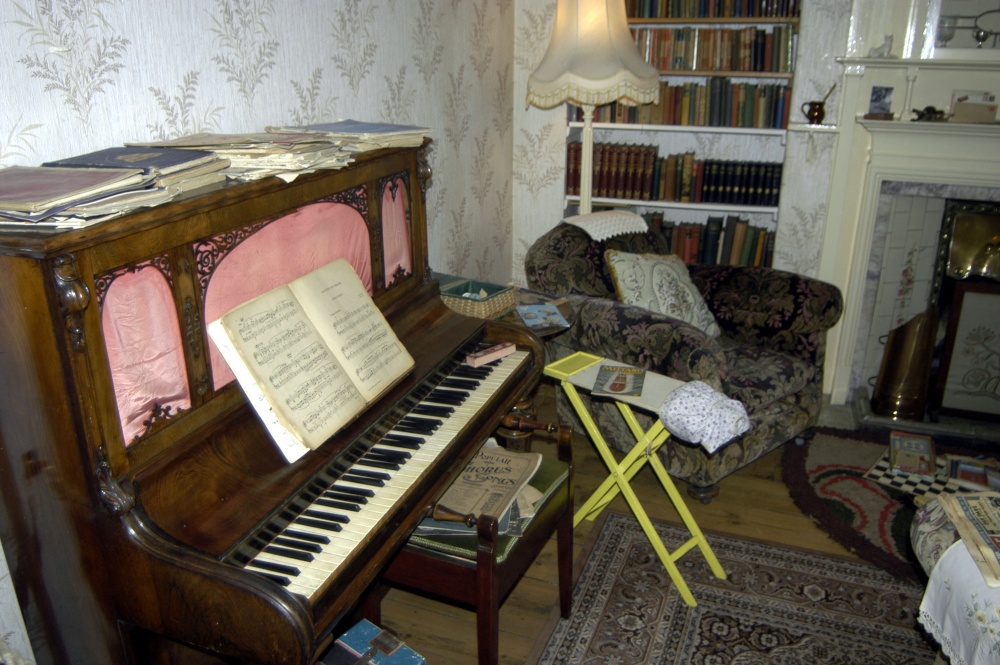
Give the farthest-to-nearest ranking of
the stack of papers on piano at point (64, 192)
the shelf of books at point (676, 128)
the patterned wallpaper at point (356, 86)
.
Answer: the shelf of books at point (676, 128) → the patterned wallpaper at point (356, 86) → the stack of papers on piano at point (64, 192)

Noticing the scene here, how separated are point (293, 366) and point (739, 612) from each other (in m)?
1.61

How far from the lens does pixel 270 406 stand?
1510 millimetres

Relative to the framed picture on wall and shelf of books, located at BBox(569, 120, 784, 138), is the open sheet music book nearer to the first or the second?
shelf of books, located at BBox(569, 120, 784, 138)

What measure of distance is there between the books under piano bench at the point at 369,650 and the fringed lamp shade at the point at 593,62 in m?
2.03

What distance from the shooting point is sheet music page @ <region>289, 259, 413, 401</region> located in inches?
66.8

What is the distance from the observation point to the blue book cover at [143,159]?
52.7 inches

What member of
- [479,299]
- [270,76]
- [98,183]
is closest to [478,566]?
[479,299]

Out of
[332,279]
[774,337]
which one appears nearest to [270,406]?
[332,279]

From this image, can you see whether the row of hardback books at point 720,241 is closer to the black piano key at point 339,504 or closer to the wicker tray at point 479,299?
the wicker tray at point 479,299

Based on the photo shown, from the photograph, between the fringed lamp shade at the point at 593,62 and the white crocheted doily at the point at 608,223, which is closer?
the fringed lamp shade at the point at 593,62

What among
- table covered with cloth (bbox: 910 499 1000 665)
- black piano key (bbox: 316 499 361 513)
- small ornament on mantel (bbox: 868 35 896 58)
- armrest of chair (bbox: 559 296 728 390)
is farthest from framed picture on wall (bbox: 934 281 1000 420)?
black piano key (bbox: 316 499 361 513)

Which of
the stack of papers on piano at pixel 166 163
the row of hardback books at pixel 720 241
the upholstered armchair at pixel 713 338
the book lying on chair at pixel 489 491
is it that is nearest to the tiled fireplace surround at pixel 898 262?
the row of hardback books at pixel 720 241

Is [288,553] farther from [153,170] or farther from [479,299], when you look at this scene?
[479,299]

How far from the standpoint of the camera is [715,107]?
12.2ft
